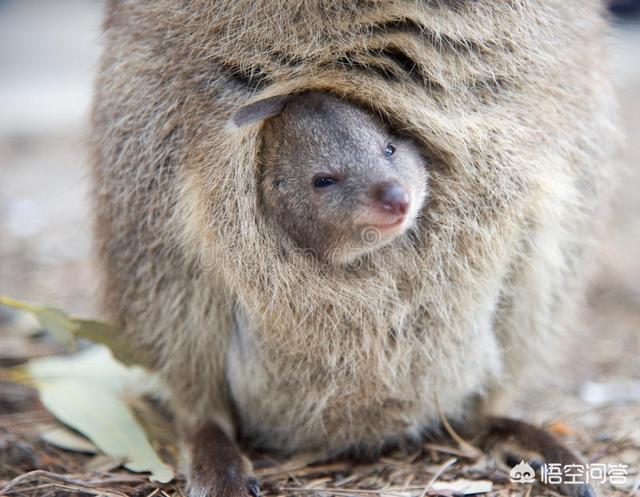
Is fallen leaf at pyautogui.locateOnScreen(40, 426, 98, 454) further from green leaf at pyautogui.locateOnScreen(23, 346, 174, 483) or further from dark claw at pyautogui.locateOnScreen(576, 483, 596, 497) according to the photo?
dark claw at pyautogui.locateOnScreen(576, 483, 596, 497)

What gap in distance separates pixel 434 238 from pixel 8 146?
20.9 ft

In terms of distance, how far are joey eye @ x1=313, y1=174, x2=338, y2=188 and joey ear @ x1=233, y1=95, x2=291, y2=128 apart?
0.25m

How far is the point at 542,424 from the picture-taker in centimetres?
327

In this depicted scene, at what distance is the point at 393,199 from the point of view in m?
2.37

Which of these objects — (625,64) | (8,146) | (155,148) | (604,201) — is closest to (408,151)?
(155,148)

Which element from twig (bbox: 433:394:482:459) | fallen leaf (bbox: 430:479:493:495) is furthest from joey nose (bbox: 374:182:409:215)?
fallen leaf (bbox: 430:479:493:495)

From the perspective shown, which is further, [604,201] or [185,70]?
[604,201]

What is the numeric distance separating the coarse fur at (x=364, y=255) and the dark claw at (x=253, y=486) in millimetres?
279

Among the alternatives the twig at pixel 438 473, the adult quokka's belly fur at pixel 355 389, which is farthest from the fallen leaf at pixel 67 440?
the twig at pixel 438 473

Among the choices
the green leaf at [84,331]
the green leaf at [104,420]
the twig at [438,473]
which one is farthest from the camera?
the green leaf at [84,331]

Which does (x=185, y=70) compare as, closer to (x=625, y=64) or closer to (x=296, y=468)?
(x=296, y=468)

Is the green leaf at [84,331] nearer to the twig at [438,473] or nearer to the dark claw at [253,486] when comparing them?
the dark claw at [253,486]

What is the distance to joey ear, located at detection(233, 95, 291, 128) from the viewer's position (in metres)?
2.54

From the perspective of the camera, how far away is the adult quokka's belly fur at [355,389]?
9.12 feet
